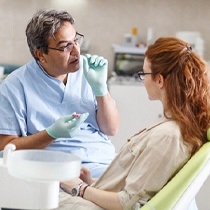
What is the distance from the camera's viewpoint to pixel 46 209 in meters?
0.99

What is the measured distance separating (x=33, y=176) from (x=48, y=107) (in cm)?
136

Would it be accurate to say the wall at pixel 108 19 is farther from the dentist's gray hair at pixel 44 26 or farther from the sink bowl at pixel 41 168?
the sink bowl at pixel 41 168

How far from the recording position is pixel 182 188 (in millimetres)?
1476

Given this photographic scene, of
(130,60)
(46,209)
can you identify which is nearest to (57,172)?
(46,209)

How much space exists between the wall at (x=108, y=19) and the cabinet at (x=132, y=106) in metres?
0.50

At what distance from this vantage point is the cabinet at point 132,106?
4.33 meters

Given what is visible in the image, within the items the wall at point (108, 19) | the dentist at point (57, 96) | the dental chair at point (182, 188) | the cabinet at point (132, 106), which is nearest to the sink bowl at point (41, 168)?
the dental chair at point (182, 188)

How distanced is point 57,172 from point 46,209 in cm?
11

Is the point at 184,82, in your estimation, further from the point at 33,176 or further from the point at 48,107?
the point at 33,176

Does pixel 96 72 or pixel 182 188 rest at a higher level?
pixel 96 72

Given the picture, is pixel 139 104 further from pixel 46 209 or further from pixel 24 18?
pixel 46 209

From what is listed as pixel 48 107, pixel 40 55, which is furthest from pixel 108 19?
pixel 48 107

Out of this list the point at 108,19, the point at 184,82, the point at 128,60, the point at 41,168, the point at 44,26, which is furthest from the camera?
the point at 108,19

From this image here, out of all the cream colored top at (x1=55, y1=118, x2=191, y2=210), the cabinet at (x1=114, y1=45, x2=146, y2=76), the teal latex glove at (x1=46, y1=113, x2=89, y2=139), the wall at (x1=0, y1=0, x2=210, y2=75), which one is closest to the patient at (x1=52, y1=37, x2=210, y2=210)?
the cream colored top at (x1=55, y1=118, x2=191, y2=210)
